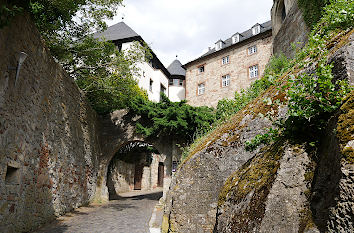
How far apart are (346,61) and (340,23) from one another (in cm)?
161

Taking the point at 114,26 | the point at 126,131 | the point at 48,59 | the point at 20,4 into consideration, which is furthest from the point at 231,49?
the point at 20,4

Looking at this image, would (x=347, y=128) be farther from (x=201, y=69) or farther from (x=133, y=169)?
(x=201, y=69)

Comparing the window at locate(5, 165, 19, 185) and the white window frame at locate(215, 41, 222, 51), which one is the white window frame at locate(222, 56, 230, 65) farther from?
the window at locate(5, 165, 19, 185)

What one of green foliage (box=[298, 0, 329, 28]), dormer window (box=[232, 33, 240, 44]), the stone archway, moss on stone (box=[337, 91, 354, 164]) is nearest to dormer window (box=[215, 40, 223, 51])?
dormer window (box=[232, 33, 240, 44])

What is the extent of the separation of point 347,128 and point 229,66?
2166 cm

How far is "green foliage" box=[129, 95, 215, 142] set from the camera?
10.8 meters

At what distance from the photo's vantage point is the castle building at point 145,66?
22.1 m

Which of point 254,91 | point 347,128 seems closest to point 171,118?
point 254,91

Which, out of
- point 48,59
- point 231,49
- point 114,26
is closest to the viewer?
point 48,59

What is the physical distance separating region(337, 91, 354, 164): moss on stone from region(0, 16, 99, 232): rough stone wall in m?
4.80

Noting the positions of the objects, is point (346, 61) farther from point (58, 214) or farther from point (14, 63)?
point (58, 214)

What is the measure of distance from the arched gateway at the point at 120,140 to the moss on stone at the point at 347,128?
10.5m

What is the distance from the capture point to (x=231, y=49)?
22188mm

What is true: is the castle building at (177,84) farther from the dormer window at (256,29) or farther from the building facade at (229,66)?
the dormer window at (256,29)
